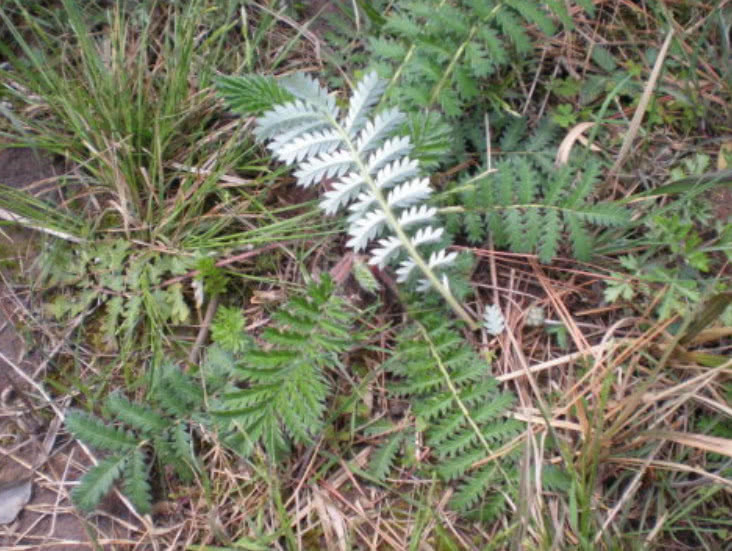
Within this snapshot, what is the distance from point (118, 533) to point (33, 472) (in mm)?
334

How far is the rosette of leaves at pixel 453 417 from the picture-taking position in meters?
1.92

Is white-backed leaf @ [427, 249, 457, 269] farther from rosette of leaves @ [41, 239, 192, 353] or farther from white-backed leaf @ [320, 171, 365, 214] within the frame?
rosette of leaves @ [41, 239, 192, 353]

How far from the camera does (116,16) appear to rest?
2.32m

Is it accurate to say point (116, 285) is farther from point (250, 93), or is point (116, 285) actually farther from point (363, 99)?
point (363, 99)

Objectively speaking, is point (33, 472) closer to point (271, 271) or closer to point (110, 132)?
point (271, 271)

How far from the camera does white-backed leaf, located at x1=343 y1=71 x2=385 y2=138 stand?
1971 mm

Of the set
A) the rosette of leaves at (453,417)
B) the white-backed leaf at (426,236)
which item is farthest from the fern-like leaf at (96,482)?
the white-backed leaf at (426,236)

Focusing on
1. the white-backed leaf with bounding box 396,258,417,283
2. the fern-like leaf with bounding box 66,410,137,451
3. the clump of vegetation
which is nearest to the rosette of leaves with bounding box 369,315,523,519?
the clump of vegetation

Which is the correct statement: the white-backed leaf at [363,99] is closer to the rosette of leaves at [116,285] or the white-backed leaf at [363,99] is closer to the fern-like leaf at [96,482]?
the rosette of leaves at [116,285]

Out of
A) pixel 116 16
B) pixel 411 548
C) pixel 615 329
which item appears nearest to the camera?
pixel 411 548

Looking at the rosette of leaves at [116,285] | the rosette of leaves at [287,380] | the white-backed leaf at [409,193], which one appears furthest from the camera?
the rosette of leaves at [116,285]

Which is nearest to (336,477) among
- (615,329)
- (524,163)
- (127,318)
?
(127,318)

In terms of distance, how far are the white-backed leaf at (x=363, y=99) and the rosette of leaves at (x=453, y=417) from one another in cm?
61

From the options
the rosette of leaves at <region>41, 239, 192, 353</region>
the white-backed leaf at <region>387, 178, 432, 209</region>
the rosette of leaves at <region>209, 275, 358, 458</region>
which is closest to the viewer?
the rosette of leaves at <region>209, 275, 358, 458</region>
